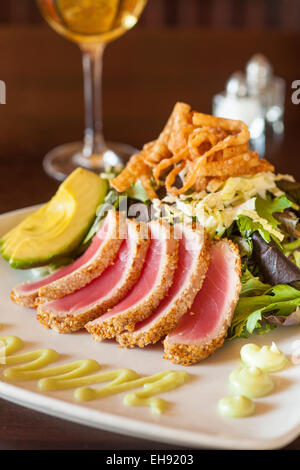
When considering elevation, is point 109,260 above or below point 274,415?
above

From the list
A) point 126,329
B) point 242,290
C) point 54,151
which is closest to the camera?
point 126,329

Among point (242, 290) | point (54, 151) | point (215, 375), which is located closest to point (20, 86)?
point (54, 151)

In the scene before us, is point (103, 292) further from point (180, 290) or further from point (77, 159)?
point (77, 159)

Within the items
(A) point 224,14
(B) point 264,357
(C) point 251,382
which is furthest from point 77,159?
(A) point 224,14

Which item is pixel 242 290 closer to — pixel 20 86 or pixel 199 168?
pixel 199 168

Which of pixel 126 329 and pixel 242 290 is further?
pixel 242 290

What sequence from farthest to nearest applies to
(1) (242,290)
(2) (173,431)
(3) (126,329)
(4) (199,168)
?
(4) (199,168) < (1) (242,290) < (3) (126,329) < (2) (173,431)

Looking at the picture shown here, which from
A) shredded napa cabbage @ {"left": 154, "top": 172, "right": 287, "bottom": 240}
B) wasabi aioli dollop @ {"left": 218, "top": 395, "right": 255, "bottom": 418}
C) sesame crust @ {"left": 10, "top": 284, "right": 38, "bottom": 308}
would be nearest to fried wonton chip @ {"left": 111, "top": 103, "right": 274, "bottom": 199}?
shredded napa cabbage @ {"left": 154, "top": 172, "right": 287, "bottom": 240}

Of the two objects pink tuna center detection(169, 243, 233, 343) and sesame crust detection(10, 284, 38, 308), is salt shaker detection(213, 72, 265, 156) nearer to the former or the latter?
pink tuna center detection(169, 243, 233, 343)
